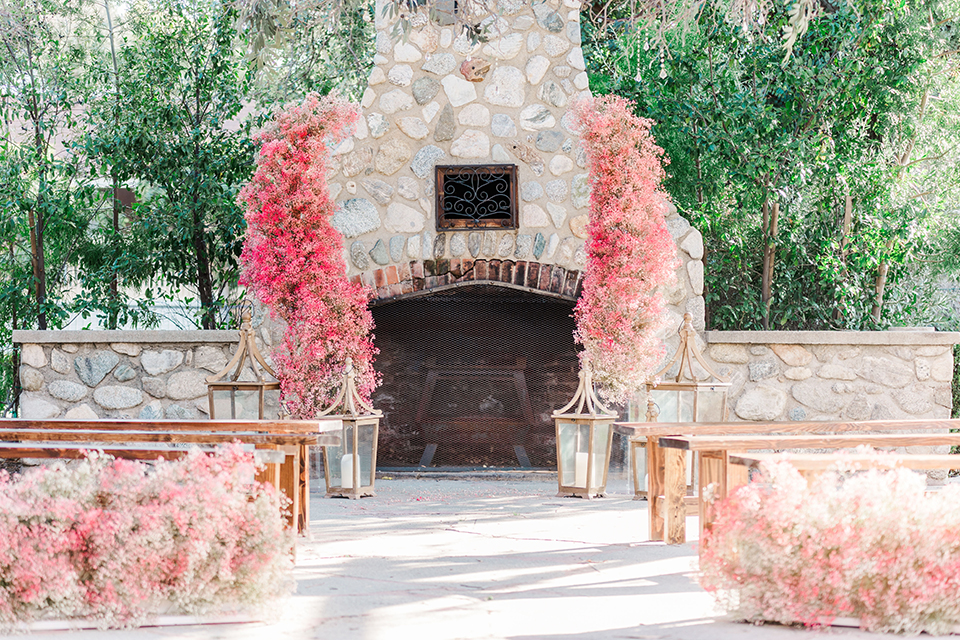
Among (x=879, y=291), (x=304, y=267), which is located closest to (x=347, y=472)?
(x=304, y=267)

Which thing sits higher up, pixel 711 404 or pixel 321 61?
pixel 321 61

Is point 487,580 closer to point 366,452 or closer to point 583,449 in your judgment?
point 583,449

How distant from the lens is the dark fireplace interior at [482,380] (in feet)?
23.9

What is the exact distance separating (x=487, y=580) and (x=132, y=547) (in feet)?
4.42

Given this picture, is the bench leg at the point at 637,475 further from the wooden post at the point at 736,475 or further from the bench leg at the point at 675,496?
the wooden post at the point at 736,475

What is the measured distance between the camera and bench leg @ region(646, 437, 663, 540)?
4504mm

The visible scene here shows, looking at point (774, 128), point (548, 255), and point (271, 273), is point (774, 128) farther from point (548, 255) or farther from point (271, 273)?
point (271, 273)

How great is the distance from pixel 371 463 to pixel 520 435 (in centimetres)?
159

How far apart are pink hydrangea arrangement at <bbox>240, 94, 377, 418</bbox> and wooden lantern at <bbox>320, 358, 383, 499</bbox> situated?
0.27 meters

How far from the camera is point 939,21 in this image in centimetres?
761

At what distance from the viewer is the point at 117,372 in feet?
22.6

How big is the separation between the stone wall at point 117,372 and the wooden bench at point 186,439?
101 inches

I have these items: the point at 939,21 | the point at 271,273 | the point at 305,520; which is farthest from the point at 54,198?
the point at 939,21

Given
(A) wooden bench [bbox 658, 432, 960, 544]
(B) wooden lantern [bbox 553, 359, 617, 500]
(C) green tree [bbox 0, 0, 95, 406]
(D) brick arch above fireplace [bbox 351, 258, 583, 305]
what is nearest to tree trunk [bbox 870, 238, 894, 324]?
(D) brick arch above fireplace [bbox 351, 258, 583, 305]
